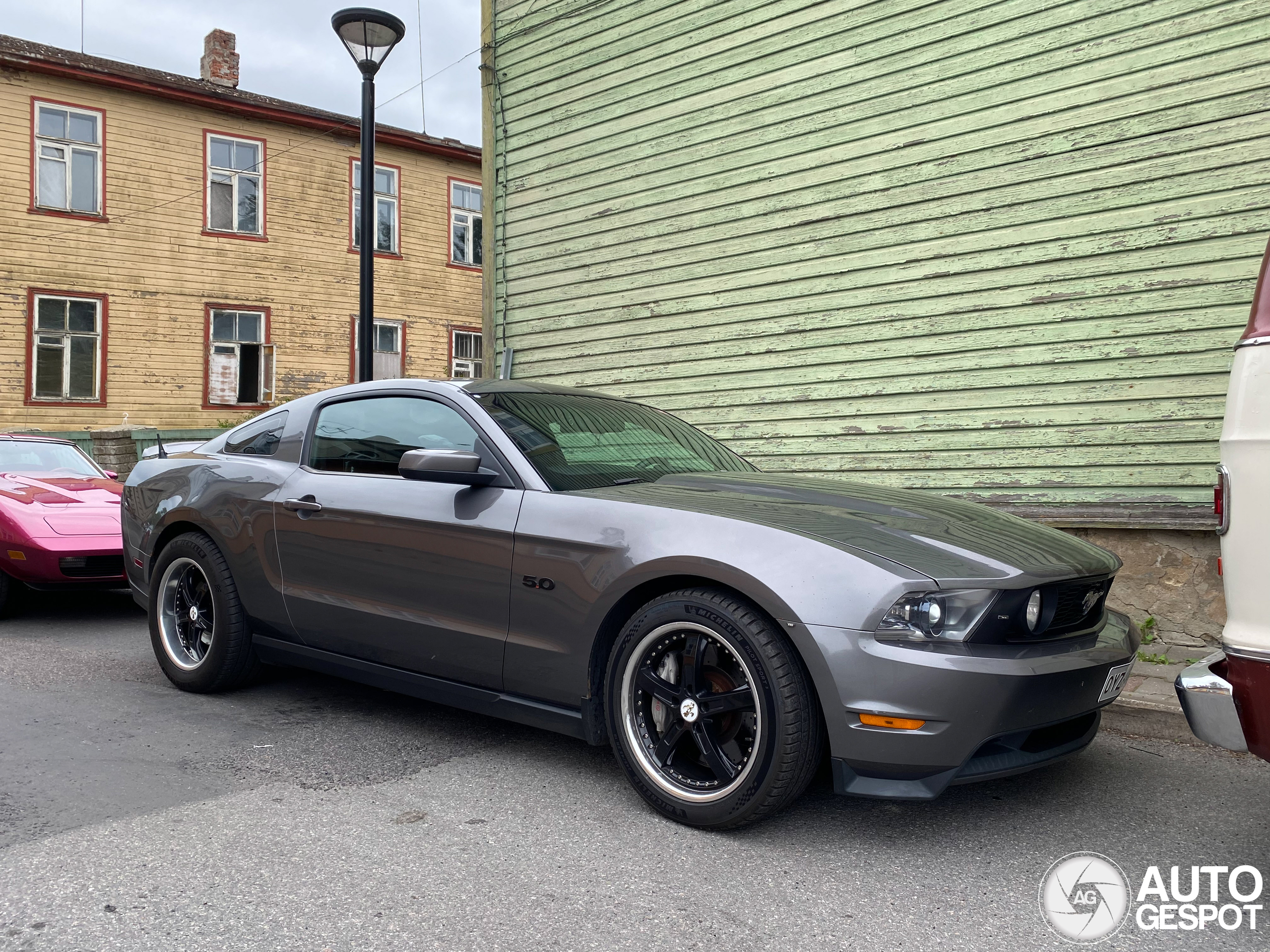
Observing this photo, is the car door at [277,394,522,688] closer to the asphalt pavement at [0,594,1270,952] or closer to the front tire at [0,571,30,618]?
the asphalt pavement at [0,594,1270,952]

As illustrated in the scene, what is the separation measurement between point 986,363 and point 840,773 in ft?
14.5

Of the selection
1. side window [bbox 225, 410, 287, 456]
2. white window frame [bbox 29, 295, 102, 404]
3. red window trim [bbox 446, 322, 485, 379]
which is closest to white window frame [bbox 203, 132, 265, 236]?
white window frame [bbox 29, 295, 102, 404]

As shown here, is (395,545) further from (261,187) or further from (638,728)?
(261,187)

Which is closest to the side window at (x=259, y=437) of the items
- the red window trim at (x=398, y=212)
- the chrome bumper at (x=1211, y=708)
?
the chrome bumper at (x=1211, y=708)

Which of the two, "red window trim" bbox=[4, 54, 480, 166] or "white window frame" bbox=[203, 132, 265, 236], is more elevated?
"red window trim" bbox=[4, 54, 480, 166]

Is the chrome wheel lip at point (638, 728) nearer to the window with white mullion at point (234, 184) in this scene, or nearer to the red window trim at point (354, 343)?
the red window trim at point (354, 343)

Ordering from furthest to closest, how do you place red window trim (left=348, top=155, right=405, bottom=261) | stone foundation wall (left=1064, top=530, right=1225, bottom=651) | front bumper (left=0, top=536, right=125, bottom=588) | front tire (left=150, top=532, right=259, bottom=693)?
1. red window trim (left=348, top=155, right=405, bottom=261)
2. front bumper (left=0, top=536, right=125, bottom=588)
3. stone foundation wall (left=1064, top=530, right=1225, bottom=651)
4. front tire (left=150, top=532, right=259, bottom=693)

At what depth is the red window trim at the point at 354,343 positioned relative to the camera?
1939 centimetres

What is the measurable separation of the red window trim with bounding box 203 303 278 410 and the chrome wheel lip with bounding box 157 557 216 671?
13.8m

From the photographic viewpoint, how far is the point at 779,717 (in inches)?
115

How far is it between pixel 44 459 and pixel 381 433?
5.49 m

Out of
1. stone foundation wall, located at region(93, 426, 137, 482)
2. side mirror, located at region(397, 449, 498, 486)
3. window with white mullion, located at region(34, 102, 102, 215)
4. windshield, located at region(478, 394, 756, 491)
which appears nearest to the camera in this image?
side mirror, located at region(397, 449, 498, 486)

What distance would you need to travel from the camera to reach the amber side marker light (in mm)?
2816

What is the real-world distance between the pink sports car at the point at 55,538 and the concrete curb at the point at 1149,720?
6.02m
